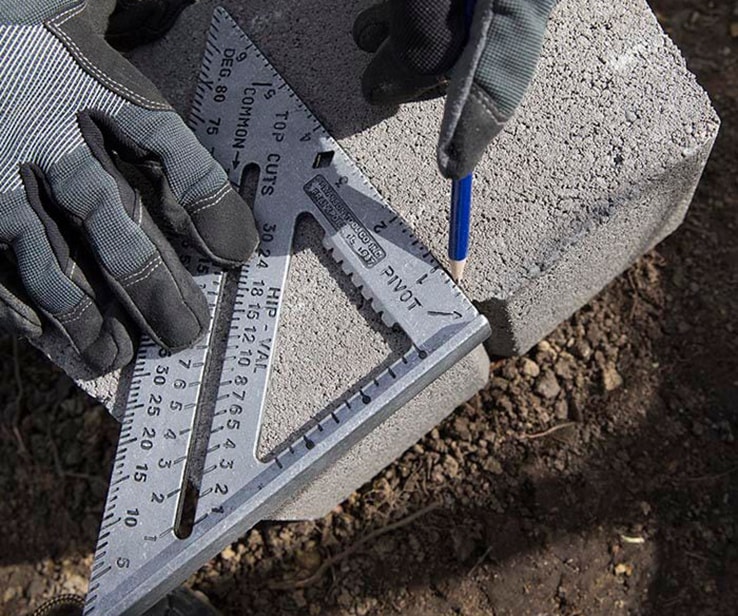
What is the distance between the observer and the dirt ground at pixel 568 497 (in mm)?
2127

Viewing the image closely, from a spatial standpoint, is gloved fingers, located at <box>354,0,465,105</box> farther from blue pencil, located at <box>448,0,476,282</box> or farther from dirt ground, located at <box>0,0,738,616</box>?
dirt ground, located at <box>0,0,738,616</box>

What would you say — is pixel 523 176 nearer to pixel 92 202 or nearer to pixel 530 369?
pixel 530 369

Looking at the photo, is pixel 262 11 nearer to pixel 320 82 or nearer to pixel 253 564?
pixel 320 82

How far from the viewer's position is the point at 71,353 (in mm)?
1961

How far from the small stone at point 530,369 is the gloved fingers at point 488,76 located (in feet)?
2.97

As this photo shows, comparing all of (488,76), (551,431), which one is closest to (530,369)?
(551,431)

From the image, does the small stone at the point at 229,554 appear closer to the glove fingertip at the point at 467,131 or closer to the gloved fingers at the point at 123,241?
the gloved fingers at the point at 123,241

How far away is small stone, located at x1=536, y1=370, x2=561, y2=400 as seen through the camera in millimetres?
2264

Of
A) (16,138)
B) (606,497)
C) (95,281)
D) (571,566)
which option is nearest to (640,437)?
(606,497)

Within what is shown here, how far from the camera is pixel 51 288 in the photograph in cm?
179

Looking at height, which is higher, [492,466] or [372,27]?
[372,27]

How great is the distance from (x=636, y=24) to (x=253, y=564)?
163 cm

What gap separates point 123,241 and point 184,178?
0.59ft

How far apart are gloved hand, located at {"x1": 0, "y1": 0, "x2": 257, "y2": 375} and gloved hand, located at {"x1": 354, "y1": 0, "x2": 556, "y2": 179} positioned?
1.75 feet
